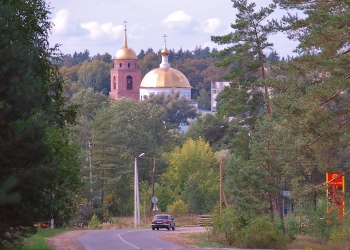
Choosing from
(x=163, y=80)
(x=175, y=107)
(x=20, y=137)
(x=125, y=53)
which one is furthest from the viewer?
(x=125, y=53)

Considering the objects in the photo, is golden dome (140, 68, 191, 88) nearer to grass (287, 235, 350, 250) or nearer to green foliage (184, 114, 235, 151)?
green foliage (184, 114, 235, 151)

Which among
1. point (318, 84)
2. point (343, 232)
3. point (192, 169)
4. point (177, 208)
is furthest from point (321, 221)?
point (192, 169)

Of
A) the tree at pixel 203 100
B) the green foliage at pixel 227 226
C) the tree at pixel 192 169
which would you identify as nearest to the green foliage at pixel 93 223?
the green foliage at pixel 227 226

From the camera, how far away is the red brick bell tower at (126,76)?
15400cm

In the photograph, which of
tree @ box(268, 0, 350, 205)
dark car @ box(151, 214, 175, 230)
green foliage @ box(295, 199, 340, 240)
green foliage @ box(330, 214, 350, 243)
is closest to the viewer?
tree @ box(268, 0, 350, 205)

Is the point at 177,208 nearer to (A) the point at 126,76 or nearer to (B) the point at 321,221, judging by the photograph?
(B) the point at 321,221

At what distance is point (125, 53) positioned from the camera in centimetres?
15338

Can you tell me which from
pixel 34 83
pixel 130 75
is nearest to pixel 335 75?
pixel 34 83

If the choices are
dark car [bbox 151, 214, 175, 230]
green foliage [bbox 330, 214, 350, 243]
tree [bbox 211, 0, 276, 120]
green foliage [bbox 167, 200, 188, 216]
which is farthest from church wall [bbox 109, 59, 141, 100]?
green foliage [bbox 330, 214, 350, 243]

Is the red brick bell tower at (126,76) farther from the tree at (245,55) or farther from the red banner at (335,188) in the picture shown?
the red banner at (335,188)

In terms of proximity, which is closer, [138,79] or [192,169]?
[192,169]

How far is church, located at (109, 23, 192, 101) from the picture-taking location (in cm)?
14662

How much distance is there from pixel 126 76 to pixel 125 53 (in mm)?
4869

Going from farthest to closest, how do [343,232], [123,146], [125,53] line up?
[125,53], [123,146], [343,232]
